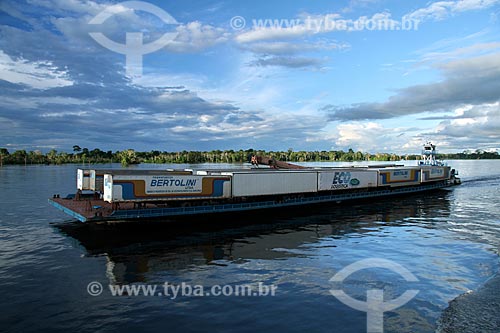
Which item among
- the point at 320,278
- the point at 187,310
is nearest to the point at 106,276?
the point at 187,310

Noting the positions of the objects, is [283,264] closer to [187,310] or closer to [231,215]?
[187,310]

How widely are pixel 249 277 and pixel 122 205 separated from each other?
21.1 m

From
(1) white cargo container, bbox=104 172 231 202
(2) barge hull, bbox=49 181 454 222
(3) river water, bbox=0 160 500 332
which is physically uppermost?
(1) white cargo container, bbox=104 172 231 202

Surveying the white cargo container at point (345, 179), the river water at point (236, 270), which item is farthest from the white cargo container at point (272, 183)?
the river water at point (236, 270)

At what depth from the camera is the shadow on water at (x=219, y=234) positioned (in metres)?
23.2

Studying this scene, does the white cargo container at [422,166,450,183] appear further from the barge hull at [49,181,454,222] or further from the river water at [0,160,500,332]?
the river water at [0,160,500,332]

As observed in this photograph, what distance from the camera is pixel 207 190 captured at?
3603 centimetres

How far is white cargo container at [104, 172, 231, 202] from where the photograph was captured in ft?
98.9

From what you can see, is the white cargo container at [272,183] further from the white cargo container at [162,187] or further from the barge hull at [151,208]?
the white cargo container at [162,187]

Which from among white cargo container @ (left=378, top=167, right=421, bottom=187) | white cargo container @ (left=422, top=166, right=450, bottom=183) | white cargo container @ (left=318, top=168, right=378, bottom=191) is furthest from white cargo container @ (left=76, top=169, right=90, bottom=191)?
white cargo container @ (left=422, top=166, right=450, bottom=183)

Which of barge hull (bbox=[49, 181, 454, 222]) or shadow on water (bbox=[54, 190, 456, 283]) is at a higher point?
barge hull (bbox=[49, 181, 454, 222])

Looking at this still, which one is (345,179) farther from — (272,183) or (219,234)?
(219,234)

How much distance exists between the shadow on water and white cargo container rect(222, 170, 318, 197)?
3.16 m

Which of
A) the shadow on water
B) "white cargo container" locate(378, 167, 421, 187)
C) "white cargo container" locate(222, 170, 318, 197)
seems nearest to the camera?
the shadow on water
